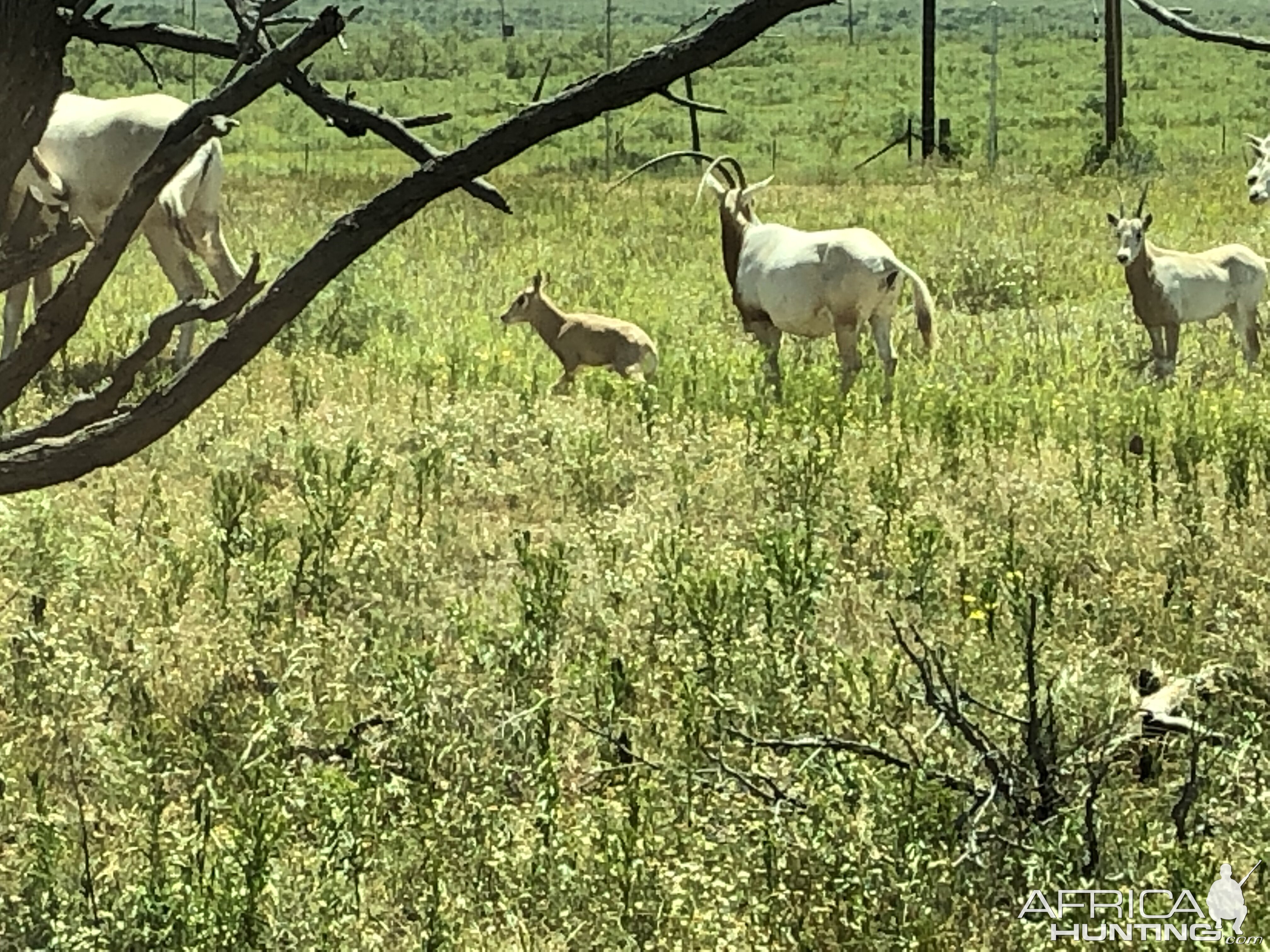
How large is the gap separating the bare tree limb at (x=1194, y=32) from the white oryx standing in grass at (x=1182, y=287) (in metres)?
7.80

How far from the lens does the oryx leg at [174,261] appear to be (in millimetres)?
10422

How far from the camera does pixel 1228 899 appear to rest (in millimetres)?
3332

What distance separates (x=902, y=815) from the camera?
370cm

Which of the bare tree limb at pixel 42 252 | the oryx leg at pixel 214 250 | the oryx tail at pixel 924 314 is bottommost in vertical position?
the oryx tail at pixel 924 314

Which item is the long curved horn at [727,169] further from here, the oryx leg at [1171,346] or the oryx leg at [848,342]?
the oryx leg at [1171,346]

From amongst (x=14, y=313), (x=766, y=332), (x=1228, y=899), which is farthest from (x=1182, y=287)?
(x=1228, y=899)

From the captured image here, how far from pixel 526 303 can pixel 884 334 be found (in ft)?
7.24

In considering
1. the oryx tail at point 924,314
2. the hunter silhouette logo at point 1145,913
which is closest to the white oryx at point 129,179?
the oryx tail at point 924,314

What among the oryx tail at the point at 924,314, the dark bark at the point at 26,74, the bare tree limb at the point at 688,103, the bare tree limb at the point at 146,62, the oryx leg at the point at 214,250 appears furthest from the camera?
the oryx leg at the point at 214,250

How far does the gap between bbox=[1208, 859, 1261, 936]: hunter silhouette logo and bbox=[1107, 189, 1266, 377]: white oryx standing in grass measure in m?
7.79

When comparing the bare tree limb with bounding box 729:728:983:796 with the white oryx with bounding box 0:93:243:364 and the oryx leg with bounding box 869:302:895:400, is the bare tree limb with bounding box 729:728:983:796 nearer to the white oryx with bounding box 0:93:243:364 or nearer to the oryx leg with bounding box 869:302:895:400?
the oryx leg with bounding box 869:302:895:400

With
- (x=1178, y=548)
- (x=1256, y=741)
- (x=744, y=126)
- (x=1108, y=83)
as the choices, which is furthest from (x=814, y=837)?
(x=744, y=126)

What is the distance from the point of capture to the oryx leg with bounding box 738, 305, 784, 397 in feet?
32.3

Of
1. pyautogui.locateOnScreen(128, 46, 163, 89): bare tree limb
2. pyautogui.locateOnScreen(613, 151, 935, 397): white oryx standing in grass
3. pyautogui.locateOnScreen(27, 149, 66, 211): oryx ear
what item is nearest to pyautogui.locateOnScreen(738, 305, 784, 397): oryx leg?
pyautogui.locateOnScreen(613, 151, 935, 397): white oryx standing in grass
